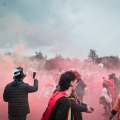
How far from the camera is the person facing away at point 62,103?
2.20 meters

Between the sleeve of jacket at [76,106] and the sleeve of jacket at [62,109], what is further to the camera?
the sleeve of jacket at [76,106]

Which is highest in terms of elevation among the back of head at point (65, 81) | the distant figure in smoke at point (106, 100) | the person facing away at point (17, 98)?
the back of head at point (65, 81)

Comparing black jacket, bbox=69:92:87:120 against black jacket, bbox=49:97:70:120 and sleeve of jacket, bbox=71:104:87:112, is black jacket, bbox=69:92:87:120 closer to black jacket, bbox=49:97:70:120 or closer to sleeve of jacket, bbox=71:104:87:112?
sleeve of jacket, bbox=71:104:87:112

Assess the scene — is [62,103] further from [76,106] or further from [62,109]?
[76,106]

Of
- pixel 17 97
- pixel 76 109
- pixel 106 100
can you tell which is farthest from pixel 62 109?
Answer: pixel 106 100

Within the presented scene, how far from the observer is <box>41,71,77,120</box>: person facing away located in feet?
7.22

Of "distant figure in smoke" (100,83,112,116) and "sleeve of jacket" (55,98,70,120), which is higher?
"sleeve of jacket" (55,98,70,120)

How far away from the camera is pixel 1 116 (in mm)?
6367

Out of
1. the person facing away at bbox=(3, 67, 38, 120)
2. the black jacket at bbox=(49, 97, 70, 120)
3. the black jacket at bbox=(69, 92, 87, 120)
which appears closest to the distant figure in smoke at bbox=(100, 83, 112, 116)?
the person facing away at bbox=(3, 67, 38, 120)

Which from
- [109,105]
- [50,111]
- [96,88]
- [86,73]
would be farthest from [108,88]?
[86,73]

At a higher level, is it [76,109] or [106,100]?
[76,109]

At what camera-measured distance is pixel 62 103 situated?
2213 millimetres

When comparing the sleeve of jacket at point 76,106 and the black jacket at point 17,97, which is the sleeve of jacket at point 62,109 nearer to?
the sleeve of jacket at point 76,106

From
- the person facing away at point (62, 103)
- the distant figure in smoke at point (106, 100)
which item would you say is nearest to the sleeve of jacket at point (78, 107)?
the person facing away at point (62, 103)
